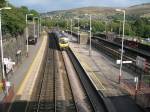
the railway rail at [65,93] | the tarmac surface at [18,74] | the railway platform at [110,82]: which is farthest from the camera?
the tarmac surface at [18,74]

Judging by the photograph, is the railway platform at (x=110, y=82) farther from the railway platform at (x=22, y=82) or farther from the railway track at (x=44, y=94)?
the railway platform at (x=22, y=82)

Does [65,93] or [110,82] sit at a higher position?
[110,82]

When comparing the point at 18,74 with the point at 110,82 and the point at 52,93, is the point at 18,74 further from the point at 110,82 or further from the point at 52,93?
the point at 110,82

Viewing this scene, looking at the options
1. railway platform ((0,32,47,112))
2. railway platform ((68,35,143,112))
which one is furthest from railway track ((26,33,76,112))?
railway platform ((68,35,143,112))

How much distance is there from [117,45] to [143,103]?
47.5 meters

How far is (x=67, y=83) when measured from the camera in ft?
121

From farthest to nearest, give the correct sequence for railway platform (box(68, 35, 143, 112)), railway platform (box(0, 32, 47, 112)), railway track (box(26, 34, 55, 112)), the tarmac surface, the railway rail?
the tarmac surface → railway platform (box(0, 32, 47, 112)) → railway platform (box(68, 35, 143, 112)) → railway track (box(26, 34, 55, 112)) → the railway rail

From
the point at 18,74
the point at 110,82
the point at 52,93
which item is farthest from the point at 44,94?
the point at 18,74

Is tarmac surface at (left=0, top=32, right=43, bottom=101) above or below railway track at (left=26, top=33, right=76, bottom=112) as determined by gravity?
above

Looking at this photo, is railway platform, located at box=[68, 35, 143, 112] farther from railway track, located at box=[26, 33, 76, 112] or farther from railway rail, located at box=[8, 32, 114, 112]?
railway track, located at box=[26, 33, 76, 112]

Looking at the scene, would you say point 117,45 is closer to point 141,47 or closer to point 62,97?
point 141,47

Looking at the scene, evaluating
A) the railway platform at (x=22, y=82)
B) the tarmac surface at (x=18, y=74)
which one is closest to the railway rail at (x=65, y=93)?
the railway platform at (x=22, y=82)

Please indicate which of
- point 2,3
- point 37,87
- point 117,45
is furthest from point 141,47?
point 37,87

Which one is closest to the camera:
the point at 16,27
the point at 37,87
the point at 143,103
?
the point at 143,103
